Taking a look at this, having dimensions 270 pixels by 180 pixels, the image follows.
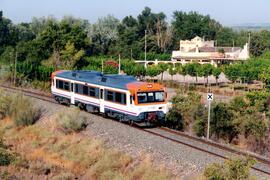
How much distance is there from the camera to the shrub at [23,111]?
2681 cm

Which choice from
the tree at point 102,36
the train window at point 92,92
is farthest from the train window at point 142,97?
the tree at point 102,36

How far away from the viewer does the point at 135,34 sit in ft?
344

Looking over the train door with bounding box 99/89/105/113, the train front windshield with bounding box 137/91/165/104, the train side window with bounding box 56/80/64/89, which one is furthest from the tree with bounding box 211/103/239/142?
the train side window with bounding box 56/80/64/89

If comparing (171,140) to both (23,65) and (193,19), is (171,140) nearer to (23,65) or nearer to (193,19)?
(23,65)

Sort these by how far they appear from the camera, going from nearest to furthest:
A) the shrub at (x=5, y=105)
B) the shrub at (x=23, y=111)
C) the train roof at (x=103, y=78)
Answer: the train roof at (x=103, y=78) < the shrub at (x=23, y=111) < the shrub at (x=5, y=105)

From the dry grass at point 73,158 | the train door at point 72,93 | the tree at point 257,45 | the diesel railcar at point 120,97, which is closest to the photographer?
the dry grass at point 73,158

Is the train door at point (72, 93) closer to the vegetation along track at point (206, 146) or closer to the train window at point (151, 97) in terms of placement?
the vegetation along track at point (206, 146)

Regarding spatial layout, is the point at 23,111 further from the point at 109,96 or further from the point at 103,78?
the point at 109,96

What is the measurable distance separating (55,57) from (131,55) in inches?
1364

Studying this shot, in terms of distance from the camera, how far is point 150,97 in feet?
77.7

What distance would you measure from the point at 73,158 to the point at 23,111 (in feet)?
27.8

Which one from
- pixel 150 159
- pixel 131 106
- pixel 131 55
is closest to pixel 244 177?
pixel 150 159

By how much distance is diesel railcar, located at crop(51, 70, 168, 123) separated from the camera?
23.3m

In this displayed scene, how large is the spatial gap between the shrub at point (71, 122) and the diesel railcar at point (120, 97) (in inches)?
77.5
